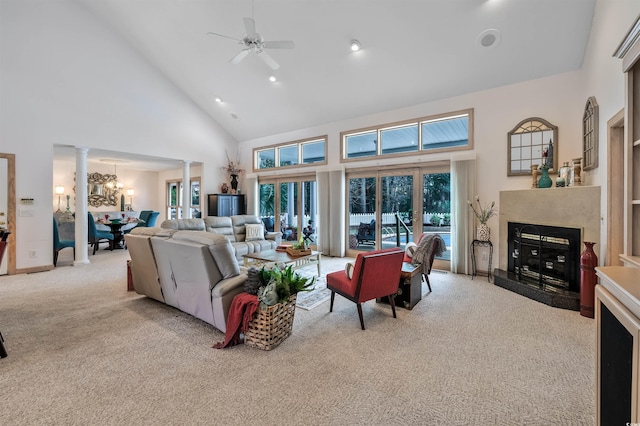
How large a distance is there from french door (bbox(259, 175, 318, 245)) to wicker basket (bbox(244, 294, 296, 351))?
4529 millimetres

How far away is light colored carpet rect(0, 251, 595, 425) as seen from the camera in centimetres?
167

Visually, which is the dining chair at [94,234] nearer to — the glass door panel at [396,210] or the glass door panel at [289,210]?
the glass door panel at [289,210]

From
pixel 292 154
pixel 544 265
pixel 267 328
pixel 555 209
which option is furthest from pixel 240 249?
pixel 555 209

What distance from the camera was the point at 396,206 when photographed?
5.92m

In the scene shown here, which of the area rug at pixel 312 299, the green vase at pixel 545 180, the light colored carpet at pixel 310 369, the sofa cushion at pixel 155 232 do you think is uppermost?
the green vase at pixel 545 180

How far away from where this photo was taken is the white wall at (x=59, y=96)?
493cm

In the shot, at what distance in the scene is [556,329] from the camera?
2.78 meters

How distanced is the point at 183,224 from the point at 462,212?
496 centimetres

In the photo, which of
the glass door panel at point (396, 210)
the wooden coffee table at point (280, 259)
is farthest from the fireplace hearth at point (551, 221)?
the wooden coffee table at point (280, 259)

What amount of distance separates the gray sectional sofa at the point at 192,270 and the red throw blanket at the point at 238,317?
116 mm

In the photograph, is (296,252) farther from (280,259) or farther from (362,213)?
(362,213)

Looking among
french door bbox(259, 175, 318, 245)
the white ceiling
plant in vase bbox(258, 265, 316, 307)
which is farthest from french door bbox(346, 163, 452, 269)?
plant in vase bbox(258, 265, 316, 307)

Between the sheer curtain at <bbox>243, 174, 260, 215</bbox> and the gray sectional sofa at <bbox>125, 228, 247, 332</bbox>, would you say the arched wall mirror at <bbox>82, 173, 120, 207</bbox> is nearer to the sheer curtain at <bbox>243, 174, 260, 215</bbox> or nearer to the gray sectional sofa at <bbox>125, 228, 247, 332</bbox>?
the sheer curtain at <bbox>243, 174, 260, 215</bbox>

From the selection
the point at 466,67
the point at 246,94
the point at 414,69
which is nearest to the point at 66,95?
the point at 246,94
